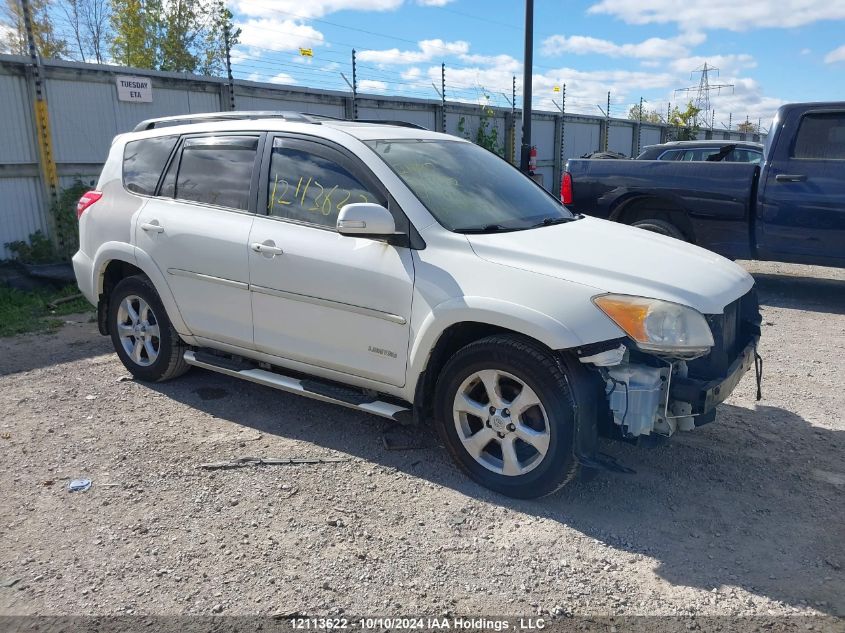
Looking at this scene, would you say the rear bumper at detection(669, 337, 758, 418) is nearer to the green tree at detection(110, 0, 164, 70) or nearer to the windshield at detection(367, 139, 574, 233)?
the windshield at detection(367, 139, 574, 233)

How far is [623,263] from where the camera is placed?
3543 millimetres

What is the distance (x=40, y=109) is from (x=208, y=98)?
8.52 feet

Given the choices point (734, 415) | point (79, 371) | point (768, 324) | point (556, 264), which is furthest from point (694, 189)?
point (79, 371)

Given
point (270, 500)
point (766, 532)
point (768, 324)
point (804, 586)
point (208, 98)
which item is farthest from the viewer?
point (208, 98)

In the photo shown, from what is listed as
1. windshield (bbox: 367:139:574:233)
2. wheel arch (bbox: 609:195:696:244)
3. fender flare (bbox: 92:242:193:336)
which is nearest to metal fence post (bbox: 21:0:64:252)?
fender flare (bbox: 92:242:193:336)

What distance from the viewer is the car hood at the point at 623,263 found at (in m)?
3.34

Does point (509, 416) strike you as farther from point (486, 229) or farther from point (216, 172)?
point (216, 172)

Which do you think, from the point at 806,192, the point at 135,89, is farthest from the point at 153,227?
the point at 806,192

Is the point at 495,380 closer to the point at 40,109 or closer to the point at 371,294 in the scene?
the point at 371,294

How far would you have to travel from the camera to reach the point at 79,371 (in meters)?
5.63

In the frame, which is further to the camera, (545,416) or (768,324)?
(768,324)

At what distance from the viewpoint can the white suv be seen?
10.7ft

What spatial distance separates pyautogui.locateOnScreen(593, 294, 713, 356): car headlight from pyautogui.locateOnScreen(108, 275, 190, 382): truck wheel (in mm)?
3124

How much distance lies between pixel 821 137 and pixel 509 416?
6026 mm
